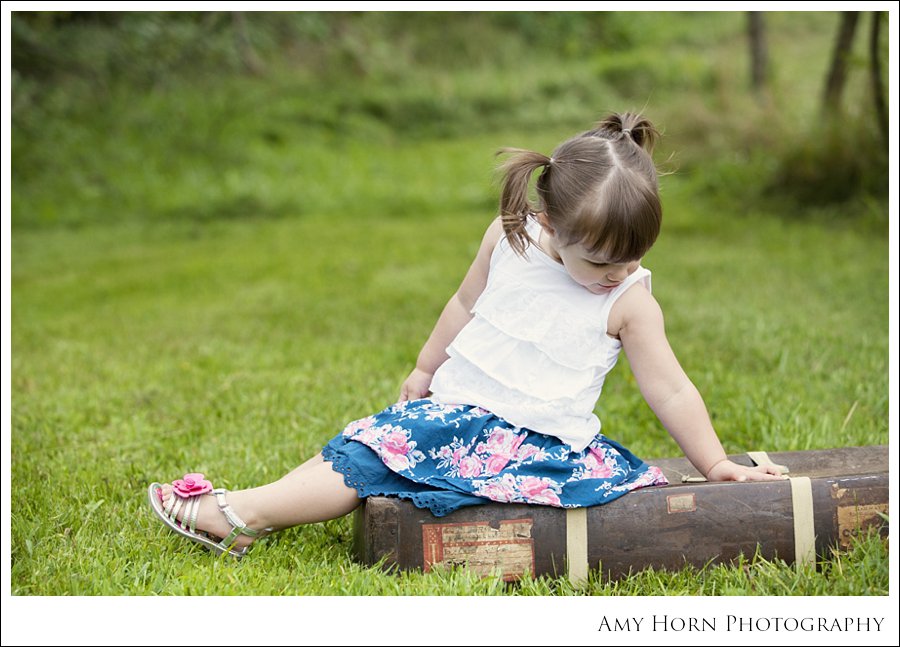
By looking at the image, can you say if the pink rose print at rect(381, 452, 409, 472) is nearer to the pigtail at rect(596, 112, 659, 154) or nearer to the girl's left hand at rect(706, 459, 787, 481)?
the girl's left hand at rect(706, 459, 787, 481)

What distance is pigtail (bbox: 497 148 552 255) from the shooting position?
258 cm

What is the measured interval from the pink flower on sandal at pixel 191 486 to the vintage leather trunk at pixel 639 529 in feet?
1.35

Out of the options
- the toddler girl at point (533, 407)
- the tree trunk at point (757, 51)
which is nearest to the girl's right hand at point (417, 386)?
the toddler girl at point (533, 407)

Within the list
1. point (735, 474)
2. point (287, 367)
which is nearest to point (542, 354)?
point (735, 474)

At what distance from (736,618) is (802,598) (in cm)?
18

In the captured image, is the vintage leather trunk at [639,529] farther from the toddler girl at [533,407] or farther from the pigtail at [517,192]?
the pigtail at [517,192]

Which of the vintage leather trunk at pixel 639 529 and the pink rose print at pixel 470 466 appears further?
the pink rose print at pixel 470 466

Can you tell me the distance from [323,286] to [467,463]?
4.30 meters

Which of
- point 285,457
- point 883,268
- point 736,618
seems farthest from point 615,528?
point 883,268

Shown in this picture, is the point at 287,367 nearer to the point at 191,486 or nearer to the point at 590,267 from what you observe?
the point at 191,486

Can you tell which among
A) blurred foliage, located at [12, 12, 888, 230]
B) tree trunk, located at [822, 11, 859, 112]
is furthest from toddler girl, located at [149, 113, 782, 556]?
tree trunk, located at [822, 11, 859, 112]

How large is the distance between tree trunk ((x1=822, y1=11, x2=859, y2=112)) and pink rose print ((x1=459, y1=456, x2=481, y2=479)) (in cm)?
727

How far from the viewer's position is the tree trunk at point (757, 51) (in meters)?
12.3

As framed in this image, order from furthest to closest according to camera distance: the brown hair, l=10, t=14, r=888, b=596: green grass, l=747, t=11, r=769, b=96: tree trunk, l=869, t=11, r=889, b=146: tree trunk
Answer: l=747, t=11, r=769, b=96: tree trunk → l=869, t=11, r=889, b=146: tree trunk → l=10, t=14, r=888, b=596: green grass → the brown hair
